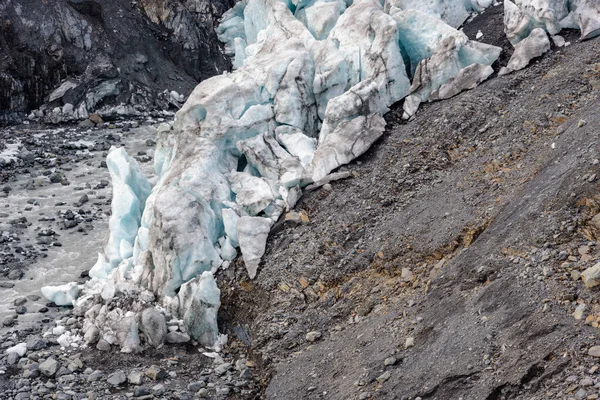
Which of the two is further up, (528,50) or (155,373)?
(528,50)

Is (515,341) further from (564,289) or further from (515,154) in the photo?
(515,154)

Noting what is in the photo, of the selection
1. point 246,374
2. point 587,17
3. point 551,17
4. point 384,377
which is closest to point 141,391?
point 246,374

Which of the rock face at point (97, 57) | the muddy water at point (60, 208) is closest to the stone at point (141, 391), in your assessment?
the muddy water at point (60, 208)

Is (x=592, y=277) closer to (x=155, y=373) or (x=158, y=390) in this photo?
(x=158, y=390)

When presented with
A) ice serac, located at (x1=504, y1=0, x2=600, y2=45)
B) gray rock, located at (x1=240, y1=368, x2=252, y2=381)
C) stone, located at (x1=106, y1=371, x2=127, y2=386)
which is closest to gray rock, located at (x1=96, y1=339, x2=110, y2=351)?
stone, located at (x1=106, y1=371, x2=127, y2=386)

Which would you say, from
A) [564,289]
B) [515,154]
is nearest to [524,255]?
[564,289]

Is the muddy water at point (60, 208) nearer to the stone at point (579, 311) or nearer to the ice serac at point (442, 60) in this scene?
the ice serac at point (442, 60)

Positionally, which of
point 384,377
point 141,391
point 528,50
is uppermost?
point 528,50
